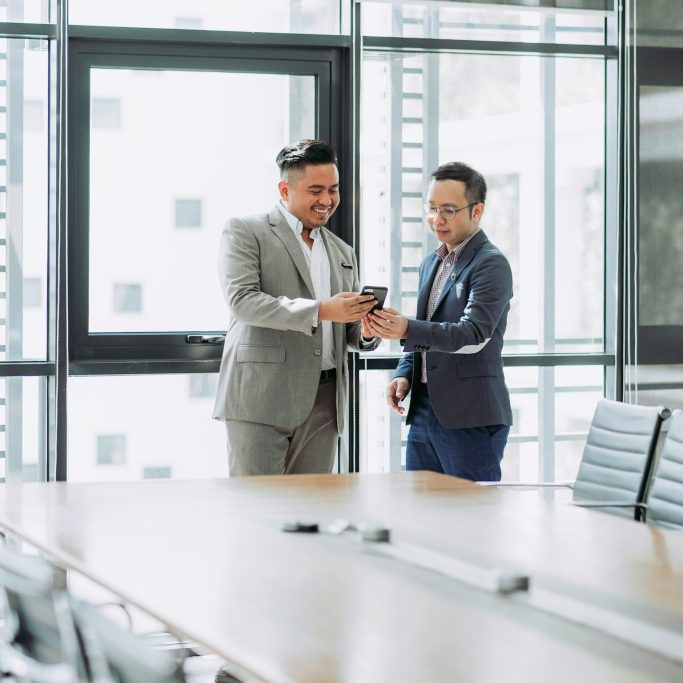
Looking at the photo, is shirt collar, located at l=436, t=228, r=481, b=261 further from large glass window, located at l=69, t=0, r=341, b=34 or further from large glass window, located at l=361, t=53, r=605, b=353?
large glass window, located at l=69, t=0, r=341, b=34

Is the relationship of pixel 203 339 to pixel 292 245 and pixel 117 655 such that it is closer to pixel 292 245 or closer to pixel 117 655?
pixel 292 245

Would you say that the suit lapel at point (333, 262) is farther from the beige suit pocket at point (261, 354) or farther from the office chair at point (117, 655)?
the office chair at point (117, 655)

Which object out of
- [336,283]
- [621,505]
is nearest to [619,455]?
[621,505]

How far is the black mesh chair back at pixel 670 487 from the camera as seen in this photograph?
11.5ft

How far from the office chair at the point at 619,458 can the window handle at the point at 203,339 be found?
1864mm

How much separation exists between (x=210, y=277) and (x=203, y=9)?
48.6 inches

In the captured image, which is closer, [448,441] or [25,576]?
[25,576]

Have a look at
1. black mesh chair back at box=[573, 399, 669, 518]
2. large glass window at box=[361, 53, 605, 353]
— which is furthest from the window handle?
black mesh chair back at box=[573, 399, 669, 518]

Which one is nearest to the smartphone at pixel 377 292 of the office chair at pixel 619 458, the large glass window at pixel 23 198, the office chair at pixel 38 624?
the office chair at pixel 619 458

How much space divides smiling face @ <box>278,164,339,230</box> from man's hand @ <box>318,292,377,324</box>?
1.31 ft

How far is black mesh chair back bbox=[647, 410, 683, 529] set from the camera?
351cm

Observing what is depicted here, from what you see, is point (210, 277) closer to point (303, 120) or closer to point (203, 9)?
point (303, 120)

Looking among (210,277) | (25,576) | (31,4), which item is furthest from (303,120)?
(25,576)

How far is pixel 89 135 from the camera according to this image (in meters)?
5.20
